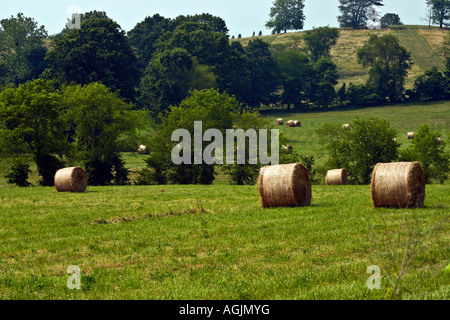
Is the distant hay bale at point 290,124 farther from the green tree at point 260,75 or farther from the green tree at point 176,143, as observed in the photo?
the green tree at point 176,143

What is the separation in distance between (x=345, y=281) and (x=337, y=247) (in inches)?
151

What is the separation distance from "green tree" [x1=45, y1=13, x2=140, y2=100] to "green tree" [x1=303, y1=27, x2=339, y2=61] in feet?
313

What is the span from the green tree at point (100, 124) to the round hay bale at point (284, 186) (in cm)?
3542

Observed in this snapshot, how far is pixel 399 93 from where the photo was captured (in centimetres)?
13038

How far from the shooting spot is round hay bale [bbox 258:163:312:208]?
2403 cm

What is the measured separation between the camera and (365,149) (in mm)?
57781

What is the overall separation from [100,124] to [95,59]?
33600 millimetres

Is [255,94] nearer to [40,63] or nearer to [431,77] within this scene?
[431,77]

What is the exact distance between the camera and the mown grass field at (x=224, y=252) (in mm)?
10578

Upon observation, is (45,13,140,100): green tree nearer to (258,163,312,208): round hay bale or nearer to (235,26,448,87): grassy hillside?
(258,163,312,208): round hay bale

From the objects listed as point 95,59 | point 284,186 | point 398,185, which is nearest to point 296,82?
point 95,59

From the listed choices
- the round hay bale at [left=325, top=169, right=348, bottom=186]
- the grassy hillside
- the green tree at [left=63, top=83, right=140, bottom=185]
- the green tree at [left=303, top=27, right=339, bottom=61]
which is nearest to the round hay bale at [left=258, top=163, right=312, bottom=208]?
the round hay bale at [left=325, top=169, right=348, bottom=186]

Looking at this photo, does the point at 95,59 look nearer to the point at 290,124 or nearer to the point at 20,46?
the point at 290,124
